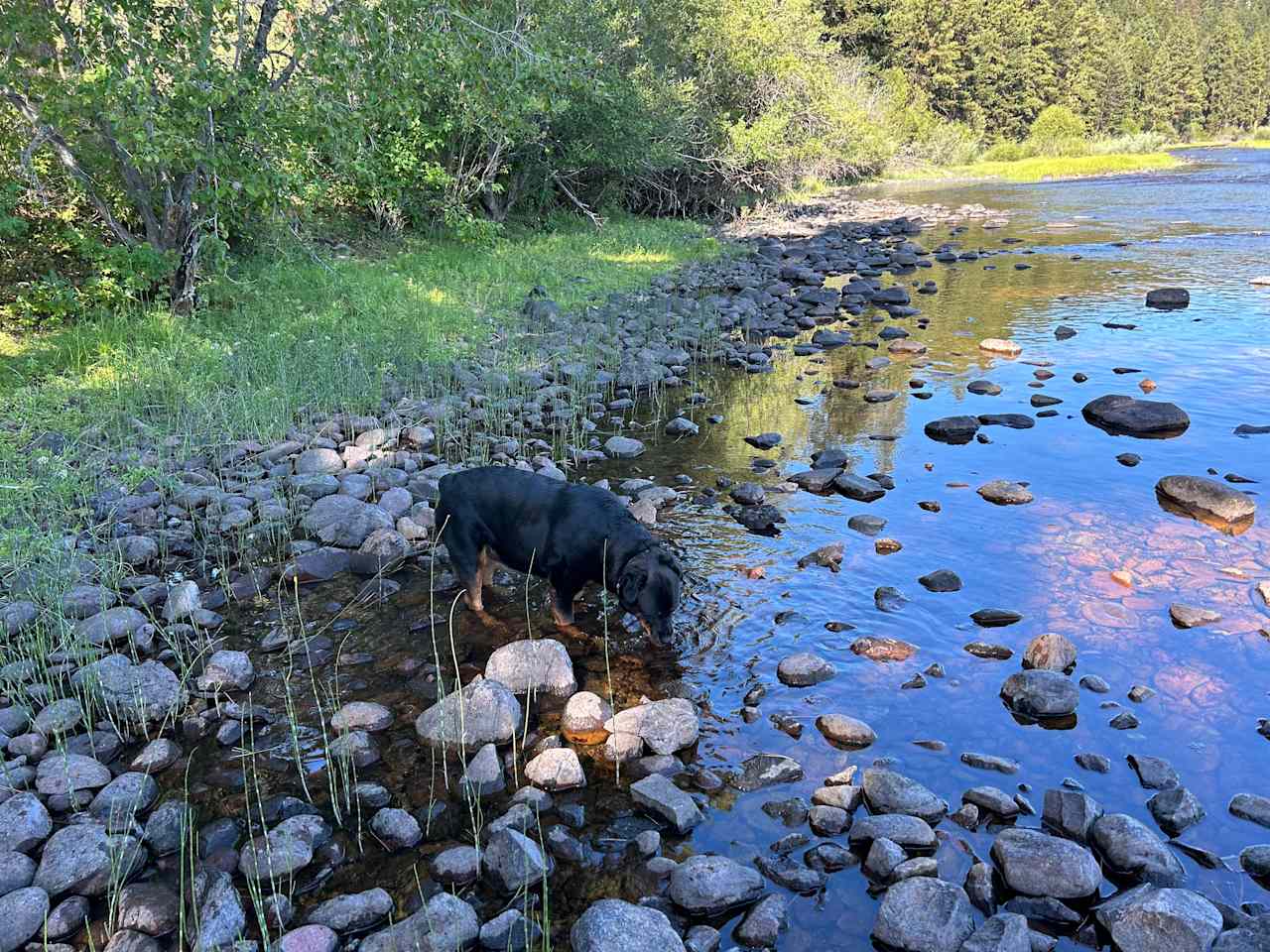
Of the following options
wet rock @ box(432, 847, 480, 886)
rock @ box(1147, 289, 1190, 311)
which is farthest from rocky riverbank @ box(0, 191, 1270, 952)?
rock @ box(1147, 289, 1190, 311)

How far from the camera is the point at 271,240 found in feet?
58.0

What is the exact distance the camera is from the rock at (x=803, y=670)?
19.1 feet

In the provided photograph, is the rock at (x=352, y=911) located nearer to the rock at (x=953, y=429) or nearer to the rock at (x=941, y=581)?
the rock at (x=941, y=581)

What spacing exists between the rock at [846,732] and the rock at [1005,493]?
4291 mm

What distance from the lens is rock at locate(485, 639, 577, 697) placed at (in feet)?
18.8

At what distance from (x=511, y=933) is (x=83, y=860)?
197cm

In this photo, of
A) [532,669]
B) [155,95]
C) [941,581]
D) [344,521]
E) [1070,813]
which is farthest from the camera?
[155,95]

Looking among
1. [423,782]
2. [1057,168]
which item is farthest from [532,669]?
[1057,168]

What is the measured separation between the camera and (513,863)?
4172 mm

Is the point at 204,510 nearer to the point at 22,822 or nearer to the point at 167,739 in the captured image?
the point at 167,739

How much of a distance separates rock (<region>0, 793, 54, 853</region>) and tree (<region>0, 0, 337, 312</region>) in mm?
8498

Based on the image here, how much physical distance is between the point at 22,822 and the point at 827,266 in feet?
71.3

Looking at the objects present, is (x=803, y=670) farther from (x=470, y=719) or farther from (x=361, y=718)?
(x=361, y=718)

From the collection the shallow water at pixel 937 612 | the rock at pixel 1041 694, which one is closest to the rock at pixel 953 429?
the shallow water at pixel 937 612
